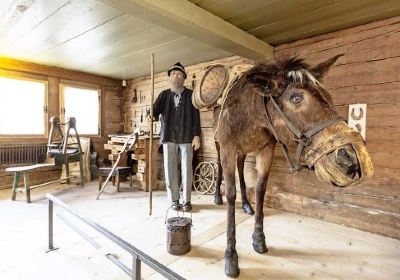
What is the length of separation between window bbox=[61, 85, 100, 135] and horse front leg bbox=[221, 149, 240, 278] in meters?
4.21

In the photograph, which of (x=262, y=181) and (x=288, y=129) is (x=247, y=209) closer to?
(x=262, y=181)

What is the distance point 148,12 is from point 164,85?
10.4 feet

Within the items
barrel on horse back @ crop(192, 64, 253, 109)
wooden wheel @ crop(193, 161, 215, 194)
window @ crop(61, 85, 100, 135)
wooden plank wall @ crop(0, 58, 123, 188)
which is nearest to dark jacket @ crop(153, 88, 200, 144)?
barrel on horse back @ crop(192, 64, 253, 109)

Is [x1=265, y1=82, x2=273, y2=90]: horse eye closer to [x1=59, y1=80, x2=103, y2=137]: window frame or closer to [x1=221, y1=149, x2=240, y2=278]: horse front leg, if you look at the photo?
[x1=221, y1=149, x2=240, y2=278]: horse front leg

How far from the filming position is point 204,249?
2.22 metres

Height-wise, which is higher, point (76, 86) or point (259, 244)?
point (76, 86)

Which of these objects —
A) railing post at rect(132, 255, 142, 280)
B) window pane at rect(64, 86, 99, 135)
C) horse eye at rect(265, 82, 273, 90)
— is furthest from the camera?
window pane at rect(64, 86, 99, 135)

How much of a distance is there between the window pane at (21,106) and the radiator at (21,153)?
10.1 inches

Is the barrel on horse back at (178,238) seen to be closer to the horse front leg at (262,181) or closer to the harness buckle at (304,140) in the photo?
the horse front leg at (262,181)

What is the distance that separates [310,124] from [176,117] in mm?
2051

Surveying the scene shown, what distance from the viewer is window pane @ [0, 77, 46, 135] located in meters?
4.45

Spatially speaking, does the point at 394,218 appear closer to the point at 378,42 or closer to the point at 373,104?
the point at 373,104

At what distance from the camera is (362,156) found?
51.1 inches

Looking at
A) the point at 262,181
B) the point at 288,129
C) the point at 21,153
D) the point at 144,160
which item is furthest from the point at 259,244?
A: the point at 21,153
